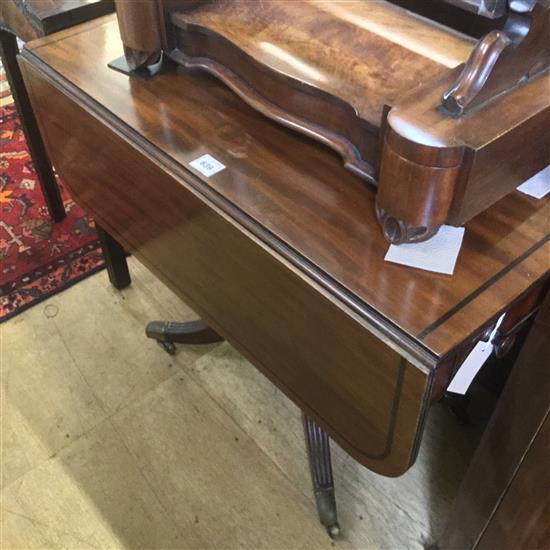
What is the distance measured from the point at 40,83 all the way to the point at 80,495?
809 millimetres

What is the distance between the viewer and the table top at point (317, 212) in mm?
739

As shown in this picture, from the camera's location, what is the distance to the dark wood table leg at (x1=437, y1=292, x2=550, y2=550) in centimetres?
83

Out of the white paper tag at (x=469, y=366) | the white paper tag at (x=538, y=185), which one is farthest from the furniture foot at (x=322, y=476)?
the white paper tag at (x=538, y=185)

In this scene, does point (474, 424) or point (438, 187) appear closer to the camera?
point (438, 187)

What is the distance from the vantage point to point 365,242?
0.82m

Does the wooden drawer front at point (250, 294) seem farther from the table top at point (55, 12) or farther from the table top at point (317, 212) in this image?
the table top at point (55, 12)

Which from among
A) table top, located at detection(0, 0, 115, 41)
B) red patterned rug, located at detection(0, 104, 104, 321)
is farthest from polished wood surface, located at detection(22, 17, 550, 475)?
red patterned rug, located at detection(0, 104, 104, 321)

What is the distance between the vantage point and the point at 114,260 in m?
1.69

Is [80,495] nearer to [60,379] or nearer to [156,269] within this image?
[60,379]

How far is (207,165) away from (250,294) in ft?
0.63

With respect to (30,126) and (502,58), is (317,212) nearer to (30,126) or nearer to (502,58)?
(502,58)

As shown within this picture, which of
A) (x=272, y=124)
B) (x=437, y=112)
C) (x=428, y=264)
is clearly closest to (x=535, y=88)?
(x=437, y=112)

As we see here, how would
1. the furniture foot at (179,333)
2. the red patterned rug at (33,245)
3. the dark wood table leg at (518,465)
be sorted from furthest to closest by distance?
the red patterned rug at (33,245), the furniture foot at (179,333), the dark wood table leg at (518,465)

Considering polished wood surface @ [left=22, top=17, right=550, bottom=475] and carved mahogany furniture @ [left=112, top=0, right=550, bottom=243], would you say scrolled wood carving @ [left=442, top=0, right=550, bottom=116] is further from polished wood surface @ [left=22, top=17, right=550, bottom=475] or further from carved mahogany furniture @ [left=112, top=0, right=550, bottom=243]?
polished wood surface @ [left=22, top=17, right=550, bottom=475]
